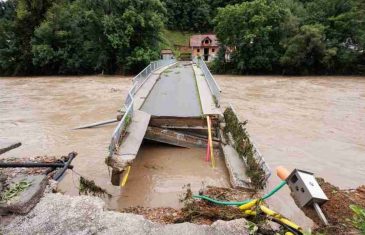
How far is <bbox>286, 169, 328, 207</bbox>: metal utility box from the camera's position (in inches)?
118

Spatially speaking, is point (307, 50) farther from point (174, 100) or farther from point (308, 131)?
point (174, 100)

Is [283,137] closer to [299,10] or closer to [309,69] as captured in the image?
[309,69]

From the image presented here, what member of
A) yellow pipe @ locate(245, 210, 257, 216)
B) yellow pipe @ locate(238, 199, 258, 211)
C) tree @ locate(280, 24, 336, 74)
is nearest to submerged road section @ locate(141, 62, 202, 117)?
yellow pipe @ locate(238, 199, 258, 211)

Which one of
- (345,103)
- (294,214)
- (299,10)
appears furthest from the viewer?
(299,10)

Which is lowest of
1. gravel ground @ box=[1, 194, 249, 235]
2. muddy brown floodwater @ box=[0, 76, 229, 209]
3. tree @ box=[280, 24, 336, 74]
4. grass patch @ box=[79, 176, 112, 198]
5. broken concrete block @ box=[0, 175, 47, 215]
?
muddy brown floodwater @ box=[0, 76, 229, 209]

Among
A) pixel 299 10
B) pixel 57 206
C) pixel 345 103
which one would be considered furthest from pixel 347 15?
pixel 57 206

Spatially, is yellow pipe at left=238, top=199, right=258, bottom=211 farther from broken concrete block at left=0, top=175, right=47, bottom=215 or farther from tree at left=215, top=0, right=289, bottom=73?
tree at left=215, top=0, right=289, bottom=73

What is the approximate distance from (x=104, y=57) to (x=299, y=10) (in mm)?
23099

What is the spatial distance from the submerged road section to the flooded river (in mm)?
1334

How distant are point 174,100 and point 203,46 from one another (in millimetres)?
40065

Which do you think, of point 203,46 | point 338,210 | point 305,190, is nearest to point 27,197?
point 305,190

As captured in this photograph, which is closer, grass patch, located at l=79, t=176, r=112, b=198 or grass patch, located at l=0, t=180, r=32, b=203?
grass patch, located at l=0, t=180, r=32, b=203

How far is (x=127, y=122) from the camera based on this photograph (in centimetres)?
783

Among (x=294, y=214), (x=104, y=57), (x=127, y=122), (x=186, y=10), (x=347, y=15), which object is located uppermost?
(x=186, y=10)
